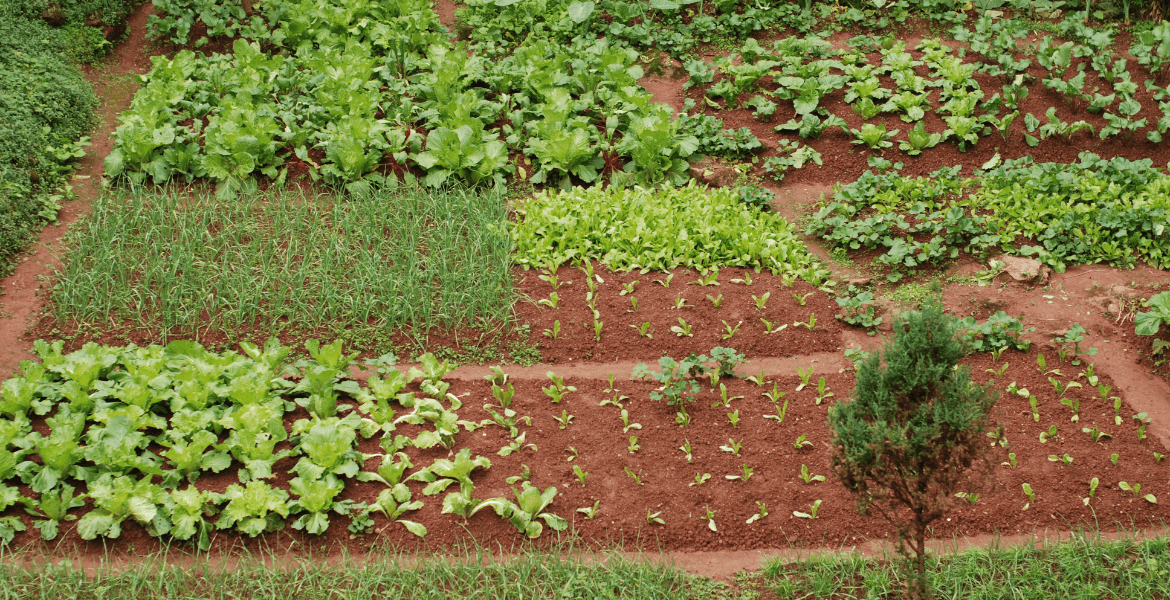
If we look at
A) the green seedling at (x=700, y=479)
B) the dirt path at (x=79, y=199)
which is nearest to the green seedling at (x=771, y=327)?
the green seedling at (x=700, y=479)

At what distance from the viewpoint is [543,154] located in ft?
25.0

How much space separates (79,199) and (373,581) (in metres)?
4.68

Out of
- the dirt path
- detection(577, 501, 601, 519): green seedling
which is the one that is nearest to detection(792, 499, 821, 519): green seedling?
detection(577, 501, 601, 519): green seedling

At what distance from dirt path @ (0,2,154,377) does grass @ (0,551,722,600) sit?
2.04 m

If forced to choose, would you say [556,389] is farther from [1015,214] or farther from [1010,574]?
[1015,214]

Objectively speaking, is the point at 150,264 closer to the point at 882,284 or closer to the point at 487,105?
the point at 487,105

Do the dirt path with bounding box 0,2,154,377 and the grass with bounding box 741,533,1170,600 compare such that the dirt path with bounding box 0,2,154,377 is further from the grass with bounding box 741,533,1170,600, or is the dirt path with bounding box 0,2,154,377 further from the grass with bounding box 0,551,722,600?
the grass with bounding box 741,533,1170,600

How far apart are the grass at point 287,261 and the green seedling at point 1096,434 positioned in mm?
3284

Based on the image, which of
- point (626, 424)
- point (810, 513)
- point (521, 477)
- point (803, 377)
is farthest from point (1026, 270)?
point (521, 477)

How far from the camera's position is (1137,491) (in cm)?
467

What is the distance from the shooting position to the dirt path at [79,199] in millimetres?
6164

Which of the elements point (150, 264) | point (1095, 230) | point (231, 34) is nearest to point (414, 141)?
point (150, 264)

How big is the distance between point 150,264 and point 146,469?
214 cm

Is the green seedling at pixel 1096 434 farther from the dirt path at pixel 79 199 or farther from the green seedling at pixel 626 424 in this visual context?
the dirt path at pixel 79 199
